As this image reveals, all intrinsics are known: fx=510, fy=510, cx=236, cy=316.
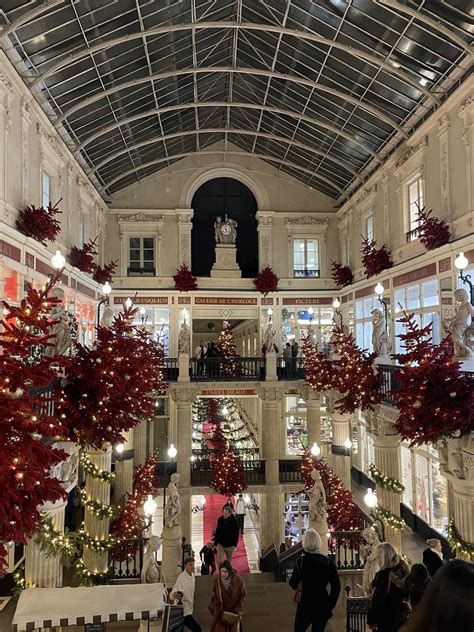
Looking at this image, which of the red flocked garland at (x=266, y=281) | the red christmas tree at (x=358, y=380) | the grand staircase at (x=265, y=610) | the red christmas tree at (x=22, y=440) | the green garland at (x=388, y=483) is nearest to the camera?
the red christmas tree at (x=22, y=440)

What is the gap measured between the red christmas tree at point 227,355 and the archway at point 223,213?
3193 millimetres

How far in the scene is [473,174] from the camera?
38.6 feet

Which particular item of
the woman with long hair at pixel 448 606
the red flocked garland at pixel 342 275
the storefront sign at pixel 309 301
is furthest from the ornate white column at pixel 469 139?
the storefront sign at pixel 309 301

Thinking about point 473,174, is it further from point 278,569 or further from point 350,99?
point 278,569

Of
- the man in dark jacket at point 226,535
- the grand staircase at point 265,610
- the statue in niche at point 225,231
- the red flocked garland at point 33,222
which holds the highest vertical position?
the statue in niche at point 225,231

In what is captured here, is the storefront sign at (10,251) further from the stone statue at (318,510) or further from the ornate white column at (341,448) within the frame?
the ornate white column at (341,448)

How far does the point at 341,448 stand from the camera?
19.5 meters

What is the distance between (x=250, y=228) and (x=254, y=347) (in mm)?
6187

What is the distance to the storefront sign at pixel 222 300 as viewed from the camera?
24.5 metres

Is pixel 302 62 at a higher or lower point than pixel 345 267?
higher

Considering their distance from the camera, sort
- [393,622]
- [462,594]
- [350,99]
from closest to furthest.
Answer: [462,594] → [393,622] → [350,99]

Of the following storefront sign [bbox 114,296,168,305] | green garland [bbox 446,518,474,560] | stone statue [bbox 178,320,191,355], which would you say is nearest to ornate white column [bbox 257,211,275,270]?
storefront sign [bbox 114,296,168,305]

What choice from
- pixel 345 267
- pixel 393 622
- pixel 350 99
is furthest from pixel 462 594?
pixel 345 267

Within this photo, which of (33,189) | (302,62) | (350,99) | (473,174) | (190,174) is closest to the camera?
(473,174)
